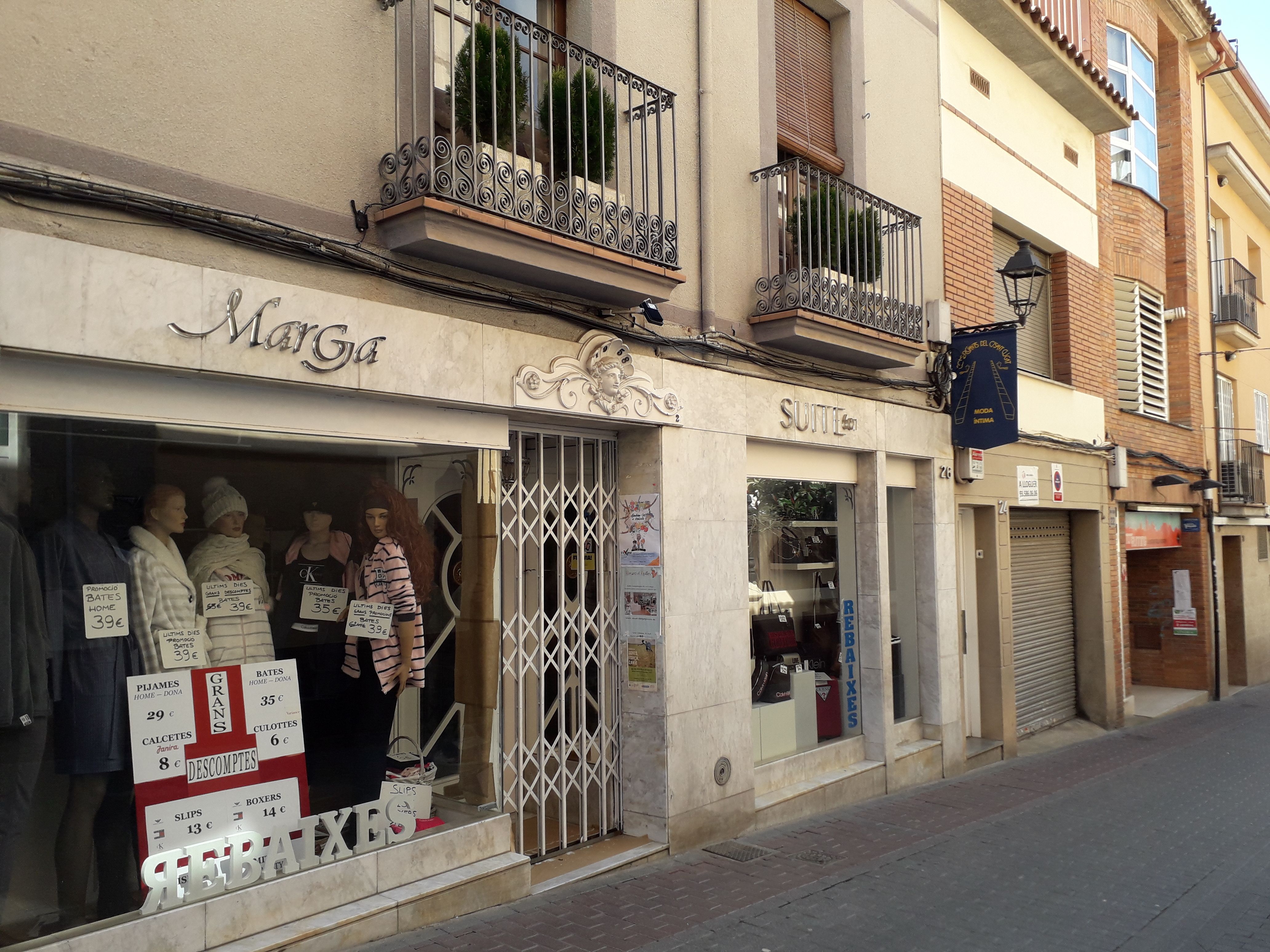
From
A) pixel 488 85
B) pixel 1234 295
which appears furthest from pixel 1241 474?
pixel 488 85

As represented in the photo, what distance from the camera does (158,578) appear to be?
432 cm

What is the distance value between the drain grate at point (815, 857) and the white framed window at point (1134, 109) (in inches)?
471

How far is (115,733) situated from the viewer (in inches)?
161

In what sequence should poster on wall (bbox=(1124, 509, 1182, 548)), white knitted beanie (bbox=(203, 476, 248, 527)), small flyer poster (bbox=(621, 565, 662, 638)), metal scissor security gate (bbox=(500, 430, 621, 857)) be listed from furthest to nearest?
poster on wall (bbox=(1124, 509, 1182, 548))
small flyer poster (bbox=(621, 565, 662, 638))
metal scissor security gate (bbox=(500, 430, 621, 857))
white knitted beanie (bbox=(203, 476, 248, 527))

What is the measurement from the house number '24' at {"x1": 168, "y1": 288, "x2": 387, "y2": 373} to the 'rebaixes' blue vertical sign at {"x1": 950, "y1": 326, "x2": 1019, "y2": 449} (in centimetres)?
655

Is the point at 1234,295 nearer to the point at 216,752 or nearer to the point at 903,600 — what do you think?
the point at 903,600

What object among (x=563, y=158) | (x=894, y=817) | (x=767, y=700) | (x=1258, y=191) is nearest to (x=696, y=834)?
(x=767, y=700)

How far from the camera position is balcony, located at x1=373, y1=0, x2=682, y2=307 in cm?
485

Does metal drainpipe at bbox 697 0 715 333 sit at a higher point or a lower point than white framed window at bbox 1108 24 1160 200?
lower

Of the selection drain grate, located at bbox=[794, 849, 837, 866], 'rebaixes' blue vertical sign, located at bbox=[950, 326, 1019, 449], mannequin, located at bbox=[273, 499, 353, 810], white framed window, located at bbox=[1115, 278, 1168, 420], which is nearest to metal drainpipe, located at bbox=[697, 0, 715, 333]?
mannequin, located at bbox=[273, 499, 353, 810]

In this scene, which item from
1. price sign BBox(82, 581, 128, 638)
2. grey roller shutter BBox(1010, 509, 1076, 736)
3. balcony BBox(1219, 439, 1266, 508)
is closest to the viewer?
price sign BBox(82, 581, 128, 638)

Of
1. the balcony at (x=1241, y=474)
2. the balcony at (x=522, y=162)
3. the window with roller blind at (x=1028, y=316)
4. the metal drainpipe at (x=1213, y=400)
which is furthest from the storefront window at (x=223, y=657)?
the balcony at (x=1241, y=474)

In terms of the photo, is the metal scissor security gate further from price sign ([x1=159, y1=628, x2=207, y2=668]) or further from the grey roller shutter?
the grey roller shutter

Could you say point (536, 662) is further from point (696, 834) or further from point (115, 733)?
point (115, 733)
